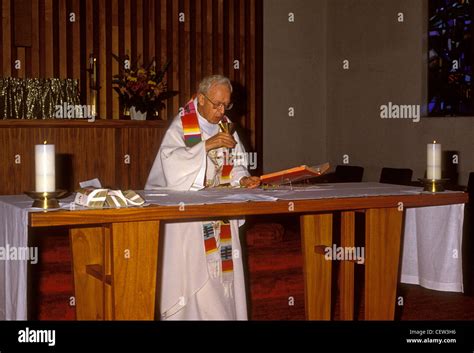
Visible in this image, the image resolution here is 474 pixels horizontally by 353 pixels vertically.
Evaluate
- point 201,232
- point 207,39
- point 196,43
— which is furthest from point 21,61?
point 201,232

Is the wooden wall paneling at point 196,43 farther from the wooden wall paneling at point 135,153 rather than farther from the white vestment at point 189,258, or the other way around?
the white vestment at point 189,258

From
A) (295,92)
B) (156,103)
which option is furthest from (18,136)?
(295,92)

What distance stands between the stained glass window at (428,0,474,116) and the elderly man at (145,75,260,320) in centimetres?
368

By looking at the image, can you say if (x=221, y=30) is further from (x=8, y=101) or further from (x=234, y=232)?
(x=234, y=232)

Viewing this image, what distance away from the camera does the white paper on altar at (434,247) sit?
3.85 meters

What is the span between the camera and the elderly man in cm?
379

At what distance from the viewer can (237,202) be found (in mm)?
3162

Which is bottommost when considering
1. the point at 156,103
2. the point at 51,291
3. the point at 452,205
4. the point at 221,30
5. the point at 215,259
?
the point at 51,291

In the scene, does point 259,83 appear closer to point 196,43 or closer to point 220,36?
point 220,36

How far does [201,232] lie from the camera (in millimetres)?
3990

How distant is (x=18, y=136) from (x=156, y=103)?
1393 mm

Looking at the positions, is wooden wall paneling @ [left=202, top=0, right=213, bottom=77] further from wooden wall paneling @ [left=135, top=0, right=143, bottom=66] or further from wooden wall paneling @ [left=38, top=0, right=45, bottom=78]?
wooden wall paneling @ [left=38, top=0, right=45, bottom=78]

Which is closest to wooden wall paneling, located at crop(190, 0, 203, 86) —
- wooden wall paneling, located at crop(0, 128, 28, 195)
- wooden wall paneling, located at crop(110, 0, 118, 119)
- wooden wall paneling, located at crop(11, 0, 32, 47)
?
wooden wall paneling, located at crop(110, 0, 118, 119)

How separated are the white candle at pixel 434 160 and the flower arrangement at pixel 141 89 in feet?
12.9
